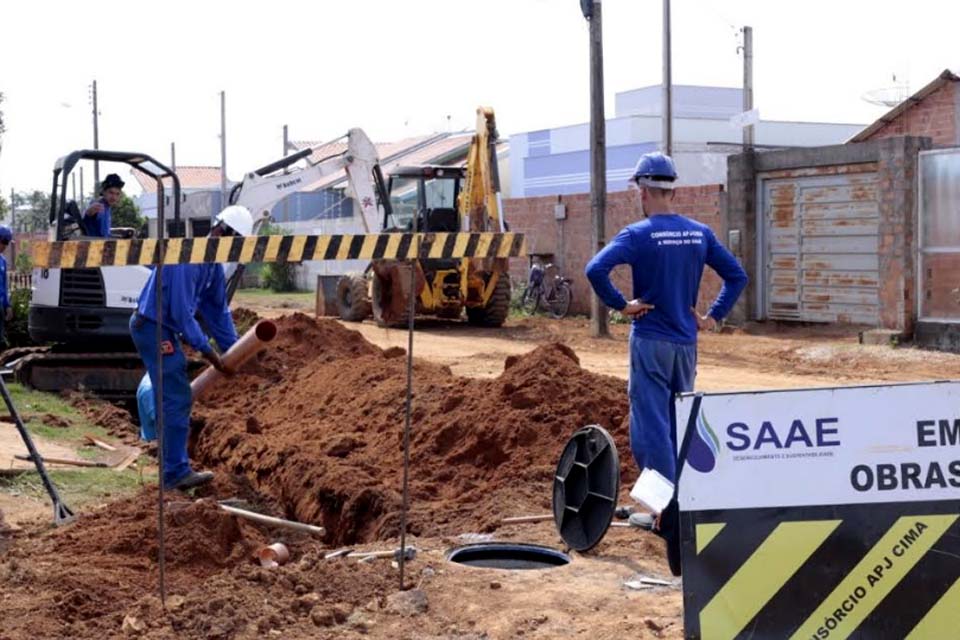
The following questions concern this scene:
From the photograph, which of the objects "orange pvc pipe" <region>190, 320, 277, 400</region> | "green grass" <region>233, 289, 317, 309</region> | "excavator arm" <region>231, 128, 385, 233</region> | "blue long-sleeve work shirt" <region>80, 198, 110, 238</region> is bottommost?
"orange pvc pipe" <region>190, 320, 277, 400</region>

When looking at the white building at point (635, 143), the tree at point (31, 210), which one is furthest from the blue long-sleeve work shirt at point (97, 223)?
the tree at point (31, 210)

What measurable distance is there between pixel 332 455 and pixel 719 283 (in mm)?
14520

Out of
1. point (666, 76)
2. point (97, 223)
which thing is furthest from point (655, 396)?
point (666, 76)

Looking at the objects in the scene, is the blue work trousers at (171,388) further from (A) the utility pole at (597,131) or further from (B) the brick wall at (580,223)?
(B) the brick wall at (580,223)

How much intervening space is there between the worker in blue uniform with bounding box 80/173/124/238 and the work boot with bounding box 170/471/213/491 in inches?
223

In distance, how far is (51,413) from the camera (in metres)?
13.9

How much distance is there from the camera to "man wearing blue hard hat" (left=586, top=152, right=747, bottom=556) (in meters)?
6.89

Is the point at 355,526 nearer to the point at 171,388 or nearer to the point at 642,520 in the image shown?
the point at 171,388

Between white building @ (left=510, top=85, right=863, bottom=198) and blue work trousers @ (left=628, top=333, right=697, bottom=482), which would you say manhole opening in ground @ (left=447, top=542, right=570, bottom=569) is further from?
white building @ (left=510, top=85, right=863, bottom=198)

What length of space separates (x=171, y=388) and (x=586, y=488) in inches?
143

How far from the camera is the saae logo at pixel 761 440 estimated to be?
491 cm

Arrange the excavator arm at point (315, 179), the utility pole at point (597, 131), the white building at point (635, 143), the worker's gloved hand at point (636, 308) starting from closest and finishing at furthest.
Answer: the worker's gloved hand at point (636, 308), the excavator arm at point (315, 179), the utility pole at point (597, 131), the white building at point (635, 143)

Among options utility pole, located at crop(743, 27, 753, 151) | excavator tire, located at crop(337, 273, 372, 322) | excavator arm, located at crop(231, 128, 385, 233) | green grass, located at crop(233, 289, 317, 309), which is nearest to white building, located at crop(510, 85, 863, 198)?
utility pole, located at crop(743, 27, 753, 151)

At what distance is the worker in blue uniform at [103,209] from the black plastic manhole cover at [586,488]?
886 centimetres
